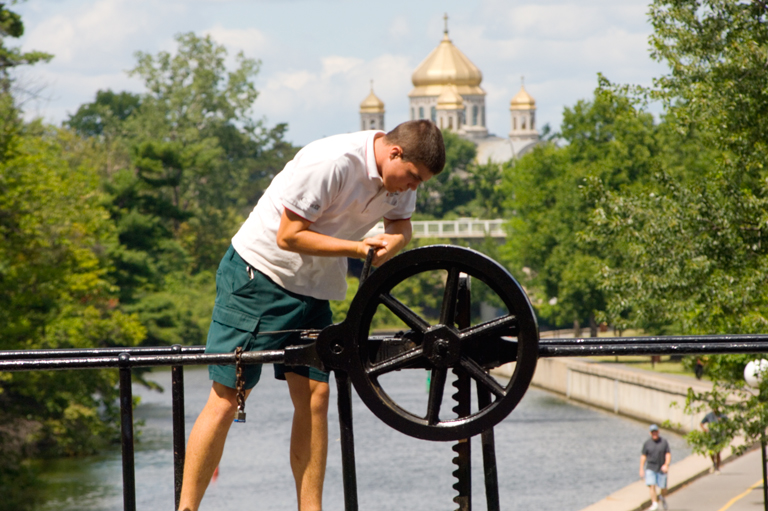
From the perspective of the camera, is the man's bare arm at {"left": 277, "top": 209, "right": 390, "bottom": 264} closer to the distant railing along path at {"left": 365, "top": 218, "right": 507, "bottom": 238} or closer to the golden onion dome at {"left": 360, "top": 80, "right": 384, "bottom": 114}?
the distant railing along path at {"left": 365, "top": 218, "right": 507, "bottom": 238}

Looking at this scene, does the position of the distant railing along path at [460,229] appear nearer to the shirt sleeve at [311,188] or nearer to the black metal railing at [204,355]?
the shirt sleeve at [311,188]

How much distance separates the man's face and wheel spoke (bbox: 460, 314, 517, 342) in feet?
1.68

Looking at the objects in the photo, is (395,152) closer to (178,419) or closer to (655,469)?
(178,419)

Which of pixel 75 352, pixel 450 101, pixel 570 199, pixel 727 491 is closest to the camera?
pixel 75 352

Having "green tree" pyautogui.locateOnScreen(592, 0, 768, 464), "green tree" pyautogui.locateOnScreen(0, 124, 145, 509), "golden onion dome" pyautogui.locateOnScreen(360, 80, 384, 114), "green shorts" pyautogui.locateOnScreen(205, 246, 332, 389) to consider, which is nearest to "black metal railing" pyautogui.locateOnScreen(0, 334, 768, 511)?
"green shorts" pyautogui.locateOnScreen(205, 246, 332, 389)

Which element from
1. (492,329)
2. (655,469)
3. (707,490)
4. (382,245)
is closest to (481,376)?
(492,329)

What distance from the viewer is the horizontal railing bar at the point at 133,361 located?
245 centimetres

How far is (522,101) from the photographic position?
125312 mm

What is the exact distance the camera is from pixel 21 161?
2638cm

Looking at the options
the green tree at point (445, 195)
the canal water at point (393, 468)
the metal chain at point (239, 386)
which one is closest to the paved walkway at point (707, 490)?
the canal water at point (393, 468)

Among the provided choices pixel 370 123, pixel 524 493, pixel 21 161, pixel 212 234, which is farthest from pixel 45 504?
pixel 370 123

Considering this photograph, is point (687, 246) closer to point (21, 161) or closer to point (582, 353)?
point (582, 353)

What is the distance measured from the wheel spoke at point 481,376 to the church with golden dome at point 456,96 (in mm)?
120437

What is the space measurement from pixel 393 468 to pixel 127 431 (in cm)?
2858
